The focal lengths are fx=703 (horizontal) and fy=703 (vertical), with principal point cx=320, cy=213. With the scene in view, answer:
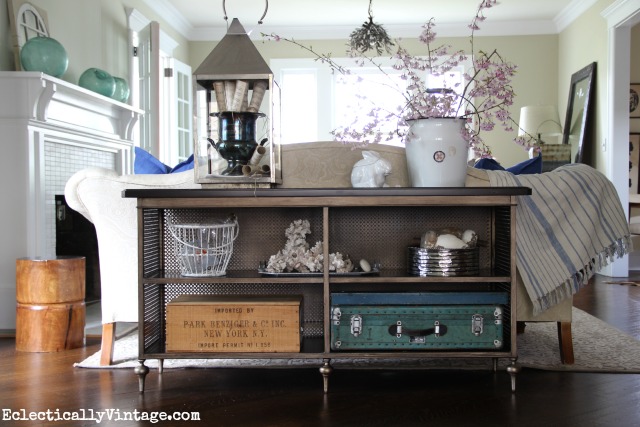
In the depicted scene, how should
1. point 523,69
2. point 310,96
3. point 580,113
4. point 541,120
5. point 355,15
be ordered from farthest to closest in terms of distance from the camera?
point 310,96
point 523,69
point 355,15
point 541,120
point 580,113

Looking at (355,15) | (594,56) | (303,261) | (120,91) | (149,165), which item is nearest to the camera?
(303,261)

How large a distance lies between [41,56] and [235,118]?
6.25ft

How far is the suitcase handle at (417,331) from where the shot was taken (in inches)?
95.7

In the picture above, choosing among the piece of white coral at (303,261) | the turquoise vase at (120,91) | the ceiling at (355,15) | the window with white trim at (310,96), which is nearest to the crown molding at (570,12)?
the ceiling at (355,15)

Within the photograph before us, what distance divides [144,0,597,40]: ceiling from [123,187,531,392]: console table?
4336 millimetres

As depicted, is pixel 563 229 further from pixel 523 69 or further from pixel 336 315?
pixel 523 69

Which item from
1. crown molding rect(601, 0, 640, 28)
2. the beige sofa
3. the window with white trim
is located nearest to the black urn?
the beige sofa

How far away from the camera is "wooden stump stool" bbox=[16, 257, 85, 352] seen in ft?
10.3

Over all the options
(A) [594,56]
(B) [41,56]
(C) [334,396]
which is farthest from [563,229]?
(A) [594,56]

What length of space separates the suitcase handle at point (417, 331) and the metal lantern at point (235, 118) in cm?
68

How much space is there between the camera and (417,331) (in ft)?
7.98

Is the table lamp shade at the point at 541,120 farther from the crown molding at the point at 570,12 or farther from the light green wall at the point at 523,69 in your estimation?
the crown molding at the point at 570,12

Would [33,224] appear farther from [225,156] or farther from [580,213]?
[580,213]

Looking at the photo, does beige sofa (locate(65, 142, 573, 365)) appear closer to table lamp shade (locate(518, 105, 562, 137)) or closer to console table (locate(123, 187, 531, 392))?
console table (locate(123, 187, 531, 392))
